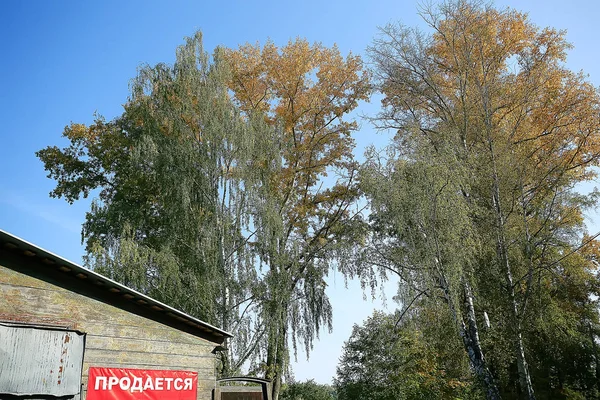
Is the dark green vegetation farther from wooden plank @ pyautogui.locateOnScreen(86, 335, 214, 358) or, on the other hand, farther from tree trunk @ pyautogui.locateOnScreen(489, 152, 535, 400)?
wooden plank @ pyautogui.locateOnScreen(86, 335, 214, 358)

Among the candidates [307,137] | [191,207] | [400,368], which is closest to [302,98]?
[307,137]

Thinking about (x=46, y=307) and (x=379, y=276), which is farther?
(x=379, y=276)

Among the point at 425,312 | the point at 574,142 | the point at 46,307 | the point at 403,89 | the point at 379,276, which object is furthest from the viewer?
the point at 403,89

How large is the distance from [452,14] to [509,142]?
5.22m

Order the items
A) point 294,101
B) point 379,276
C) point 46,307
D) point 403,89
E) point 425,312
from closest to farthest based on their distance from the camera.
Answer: point 46,307, point 425,312, point 379,276, point 403,89, point 294,101

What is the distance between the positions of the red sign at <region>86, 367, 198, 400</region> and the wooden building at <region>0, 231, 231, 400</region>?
0.02m

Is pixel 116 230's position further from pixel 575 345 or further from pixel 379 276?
pixel 575 345

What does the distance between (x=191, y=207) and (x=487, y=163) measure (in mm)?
9622

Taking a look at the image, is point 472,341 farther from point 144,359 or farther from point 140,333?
point 140,333

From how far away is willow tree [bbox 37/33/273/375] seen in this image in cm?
1343

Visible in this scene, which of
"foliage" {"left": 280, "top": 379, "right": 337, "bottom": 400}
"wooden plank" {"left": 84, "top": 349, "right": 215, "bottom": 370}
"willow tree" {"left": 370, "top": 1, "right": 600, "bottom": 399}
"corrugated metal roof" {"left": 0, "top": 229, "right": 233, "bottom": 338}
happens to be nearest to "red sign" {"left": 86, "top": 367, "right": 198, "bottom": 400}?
"wooden plank" {"left": 84, "top": 349, "right": 215, "bottom": 370}

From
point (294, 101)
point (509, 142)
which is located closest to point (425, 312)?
point (509, 142)

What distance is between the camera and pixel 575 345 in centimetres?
1992

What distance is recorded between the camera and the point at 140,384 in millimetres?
8617
